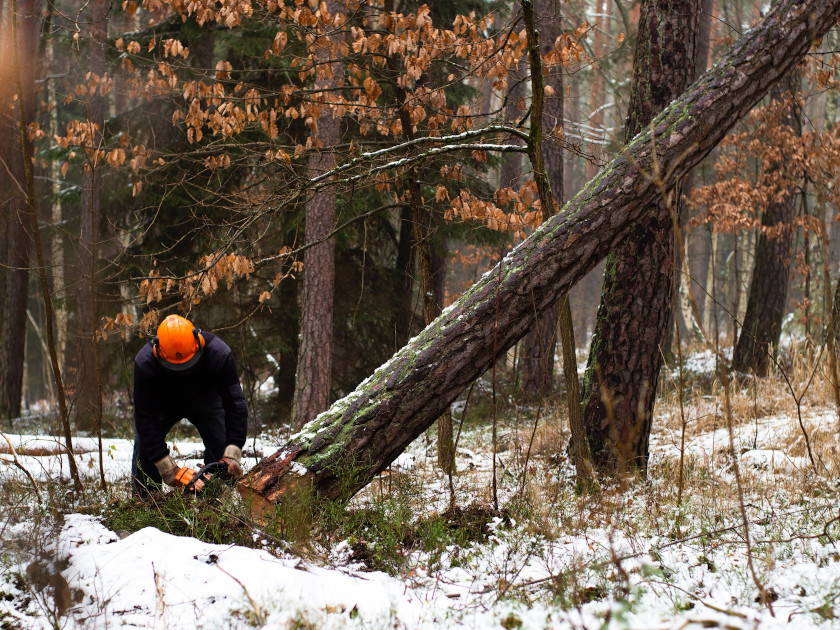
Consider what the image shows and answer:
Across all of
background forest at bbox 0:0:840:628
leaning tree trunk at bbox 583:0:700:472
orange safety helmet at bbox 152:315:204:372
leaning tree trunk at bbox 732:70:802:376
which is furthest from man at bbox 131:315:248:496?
leaning tree trunk at bbox 732:70:802:376

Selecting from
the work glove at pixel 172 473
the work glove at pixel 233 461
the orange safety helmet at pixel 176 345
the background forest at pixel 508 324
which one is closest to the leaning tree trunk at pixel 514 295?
the background forest at pixel 508 324

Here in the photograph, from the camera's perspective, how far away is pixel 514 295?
3807 millimetres

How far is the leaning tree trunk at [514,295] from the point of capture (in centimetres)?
375

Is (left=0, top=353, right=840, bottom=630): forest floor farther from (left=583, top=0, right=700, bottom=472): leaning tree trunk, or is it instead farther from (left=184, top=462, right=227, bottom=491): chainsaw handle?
(left=583, top=0, right=700, bottom=472): leaning tree trunk

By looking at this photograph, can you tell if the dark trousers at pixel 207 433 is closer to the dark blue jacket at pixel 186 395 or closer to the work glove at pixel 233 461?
the dark blue jacket at pixel 186 395

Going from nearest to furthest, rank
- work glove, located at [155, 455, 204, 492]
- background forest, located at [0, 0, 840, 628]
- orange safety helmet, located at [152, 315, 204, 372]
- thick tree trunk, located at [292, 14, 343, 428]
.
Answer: background forest, located at [0, 0, 840, 628] → work glove, located at [155, 455, 204, 492] → orange safety helmet, located at [152, 315, 204, 372] → thick tree trunk, located at [292, 14, 343, 428]

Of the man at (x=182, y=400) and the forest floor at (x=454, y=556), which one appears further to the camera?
the man at (x=182, y=400)

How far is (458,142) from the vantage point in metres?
4.62

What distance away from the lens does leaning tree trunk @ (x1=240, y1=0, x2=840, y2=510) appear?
12.3 ft

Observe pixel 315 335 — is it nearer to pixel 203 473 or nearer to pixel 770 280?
pixel 203 473

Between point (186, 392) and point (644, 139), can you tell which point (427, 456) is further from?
point (644, 139)

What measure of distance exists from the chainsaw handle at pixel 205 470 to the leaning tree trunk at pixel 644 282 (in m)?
2.86

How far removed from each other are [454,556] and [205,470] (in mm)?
1714

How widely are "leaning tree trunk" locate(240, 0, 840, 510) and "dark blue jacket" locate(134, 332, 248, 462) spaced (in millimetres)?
647
